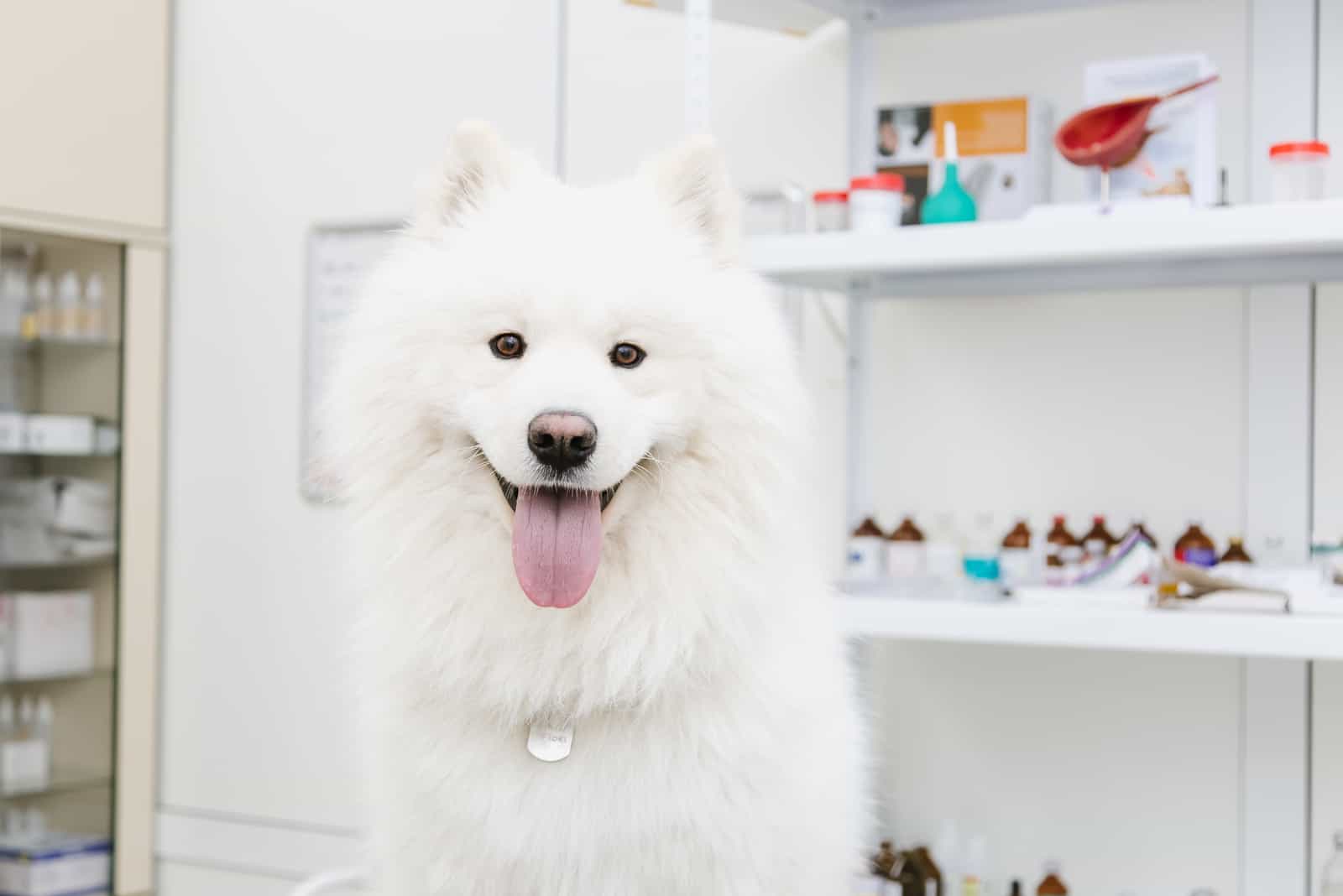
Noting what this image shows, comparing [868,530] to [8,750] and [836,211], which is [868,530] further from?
[8,750]

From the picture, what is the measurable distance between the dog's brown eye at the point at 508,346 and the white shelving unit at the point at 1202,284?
837 mm

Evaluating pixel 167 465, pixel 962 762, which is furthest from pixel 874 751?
pixel 167 465

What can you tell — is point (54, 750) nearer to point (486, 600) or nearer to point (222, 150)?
point (222, 150)

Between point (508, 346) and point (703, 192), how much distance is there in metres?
0.33

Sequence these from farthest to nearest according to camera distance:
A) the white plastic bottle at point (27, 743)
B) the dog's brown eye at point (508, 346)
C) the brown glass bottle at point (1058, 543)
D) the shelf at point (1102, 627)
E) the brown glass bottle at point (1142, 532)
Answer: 1. the white plastic bottle at point (27, 743)
2. the brown glass bottle at point (1058, 543)
3. the brown glass bottle at point (1142, 532)
4. the shelf at point (1102, 627)
5. the dog's brown eye at point (508, 346)

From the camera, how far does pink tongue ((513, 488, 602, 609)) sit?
4.96ft

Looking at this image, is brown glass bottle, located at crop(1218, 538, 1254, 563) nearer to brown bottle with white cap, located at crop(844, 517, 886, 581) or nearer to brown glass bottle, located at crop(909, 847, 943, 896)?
brown bottle with white cap, located at crop(844, 517, 886, 581)

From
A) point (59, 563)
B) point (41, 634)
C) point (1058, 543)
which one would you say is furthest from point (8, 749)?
point (1058, 543)

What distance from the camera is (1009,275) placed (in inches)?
118

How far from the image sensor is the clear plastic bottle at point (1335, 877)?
2.61 metres

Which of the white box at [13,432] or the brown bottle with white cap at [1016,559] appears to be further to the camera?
the white box at [13,432]

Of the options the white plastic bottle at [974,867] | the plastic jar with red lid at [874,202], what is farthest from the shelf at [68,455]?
the white plastic bottle at [974,867]

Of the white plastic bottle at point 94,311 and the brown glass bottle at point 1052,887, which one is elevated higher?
the white plastic bottle at point 94,311

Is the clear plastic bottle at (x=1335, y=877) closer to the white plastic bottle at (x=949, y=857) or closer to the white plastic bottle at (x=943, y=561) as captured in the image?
the white plastic bottle at (x=949, y=857)
